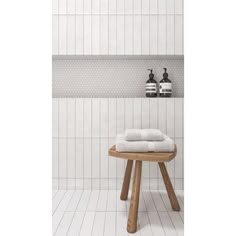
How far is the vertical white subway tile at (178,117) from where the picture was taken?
214 cm

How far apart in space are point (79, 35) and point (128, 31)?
1.20 feet

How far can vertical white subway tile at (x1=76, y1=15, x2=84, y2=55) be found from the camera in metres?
2.13

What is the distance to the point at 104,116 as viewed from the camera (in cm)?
216

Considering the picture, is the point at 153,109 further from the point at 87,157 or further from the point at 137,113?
the point at 87,157

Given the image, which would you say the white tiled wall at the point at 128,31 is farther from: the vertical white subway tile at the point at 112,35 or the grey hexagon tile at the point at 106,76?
the grey hexagon tile at the point at 106,76

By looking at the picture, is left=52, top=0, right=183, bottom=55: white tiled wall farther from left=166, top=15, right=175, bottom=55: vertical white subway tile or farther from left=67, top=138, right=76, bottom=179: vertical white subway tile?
left=67, top=138, right=76, bottom=179: vertical white subway tile

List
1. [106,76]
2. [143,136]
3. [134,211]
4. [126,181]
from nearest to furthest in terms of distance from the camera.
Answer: [134,211]
[143,136]
[126,181]
[106,76]

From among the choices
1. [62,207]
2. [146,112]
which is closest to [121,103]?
[146,112]

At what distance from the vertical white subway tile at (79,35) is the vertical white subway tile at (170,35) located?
2.09ft

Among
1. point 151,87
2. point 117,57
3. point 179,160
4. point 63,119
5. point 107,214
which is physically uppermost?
point 117,57

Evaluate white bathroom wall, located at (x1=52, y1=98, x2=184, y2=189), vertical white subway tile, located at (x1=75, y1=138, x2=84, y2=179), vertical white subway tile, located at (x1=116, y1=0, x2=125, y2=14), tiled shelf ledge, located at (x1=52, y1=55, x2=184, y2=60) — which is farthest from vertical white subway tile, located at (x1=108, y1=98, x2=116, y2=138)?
vertical white subway tile, located at (x1=116, y1=0, x2=125, y2=14)

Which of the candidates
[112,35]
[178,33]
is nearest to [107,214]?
[112,35]

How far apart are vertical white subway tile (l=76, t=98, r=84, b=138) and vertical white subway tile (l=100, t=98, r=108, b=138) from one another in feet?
0.47
